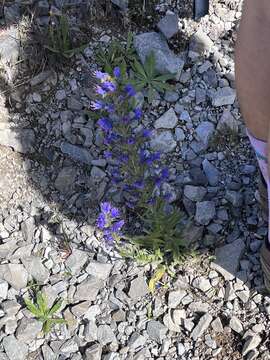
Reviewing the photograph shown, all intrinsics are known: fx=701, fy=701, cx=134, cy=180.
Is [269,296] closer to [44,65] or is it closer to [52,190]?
[52,190]

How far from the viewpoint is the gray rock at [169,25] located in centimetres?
339

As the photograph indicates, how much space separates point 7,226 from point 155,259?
2.26 feet

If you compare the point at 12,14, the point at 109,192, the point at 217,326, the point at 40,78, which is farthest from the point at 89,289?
the point at 12,14

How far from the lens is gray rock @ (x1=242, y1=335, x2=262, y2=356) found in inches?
111

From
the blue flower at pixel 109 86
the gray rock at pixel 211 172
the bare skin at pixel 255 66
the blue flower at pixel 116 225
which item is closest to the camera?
the bare skin at pixel 255 66

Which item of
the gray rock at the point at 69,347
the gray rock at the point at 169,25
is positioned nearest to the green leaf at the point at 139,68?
the gray rock at the point at 169,25

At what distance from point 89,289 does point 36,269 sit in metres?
0.25

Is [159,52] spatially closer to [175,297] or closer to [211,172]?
[211,172]

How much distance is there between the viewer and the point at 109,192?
3117 millimetres

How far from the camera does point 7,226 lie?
312 cm

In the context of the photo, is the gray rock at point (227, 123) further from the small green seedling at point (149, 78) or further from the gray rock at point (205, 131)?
the small green seedling at point (149, 78)

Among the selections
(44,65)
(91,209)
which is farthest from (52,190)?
(44,65)

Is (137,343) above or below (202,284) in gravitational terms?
below

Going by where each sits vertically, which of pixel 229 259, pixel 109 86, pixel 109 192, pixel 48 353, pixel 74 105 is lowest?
pixel 48 353
